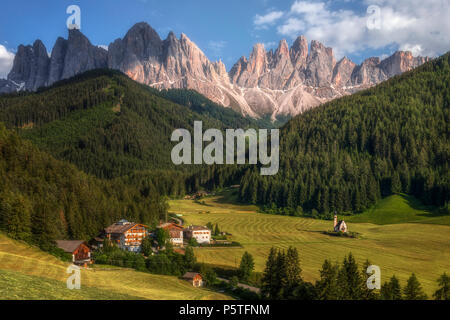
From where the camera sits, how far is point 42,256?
57000 mm

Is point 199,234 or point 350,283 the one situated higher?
point 350,283

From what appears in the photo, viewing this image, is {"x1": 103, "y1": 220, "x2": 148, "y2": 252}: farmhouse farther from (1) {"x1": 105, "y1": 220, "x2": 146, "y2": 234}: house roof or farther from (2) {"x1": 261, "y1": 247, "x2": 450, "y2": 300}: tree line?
(2) {"x1": 261, "y1": 247, "x2": 450, "y2": 300}: tree line

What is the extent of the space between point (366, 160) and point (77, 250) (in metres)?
128

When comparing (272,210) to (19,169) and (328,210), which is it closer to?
(328,210)

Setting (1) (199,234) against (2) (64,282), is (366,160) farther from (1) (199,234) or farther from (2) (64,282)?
(2) (64,282)

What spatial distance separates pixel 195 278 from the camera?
200 feet

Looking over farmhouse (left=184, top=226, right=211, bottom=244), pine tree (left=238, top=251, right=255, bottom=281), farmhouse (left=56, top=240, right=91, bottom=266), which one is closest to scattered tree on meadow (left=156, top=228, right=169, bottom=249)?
farmhouse (left=184, top=226, right=211, bottom=244)

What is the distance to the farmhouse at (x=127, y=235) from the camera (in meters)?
84.9

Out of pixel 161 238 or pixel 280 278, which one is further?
pixel 161 238

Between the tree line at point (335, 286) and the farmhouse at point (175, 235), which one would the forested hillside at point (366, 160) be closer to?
the farmhouse at point (175, 235)

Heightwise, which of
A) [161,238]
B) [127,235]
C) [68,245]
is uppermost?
[68,245]

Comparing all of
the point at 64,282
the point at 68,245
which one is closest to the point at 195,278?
the point at 64,282

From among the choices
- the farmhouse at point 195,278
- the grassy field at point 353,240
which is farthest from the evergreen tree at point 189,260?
the farmhouse at point 195,278
